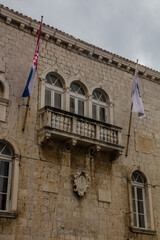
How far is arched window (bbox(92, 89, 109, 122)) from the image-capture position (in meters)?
17.5

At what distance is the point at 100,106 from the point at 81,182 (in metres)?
4.17

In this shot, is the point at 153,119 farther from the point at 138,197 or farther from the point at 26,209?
the point at 26,209

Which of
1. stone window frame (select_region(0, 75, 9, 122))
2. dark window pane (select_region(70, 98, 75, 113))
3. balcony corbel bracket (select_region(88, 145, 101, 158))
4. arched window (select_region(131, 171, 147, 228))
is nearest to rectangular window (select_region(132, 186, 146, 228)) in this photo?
arched window (select_region(131, 171, 147, 228))

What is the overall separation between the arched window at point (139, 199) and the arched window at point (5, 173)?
600 centimetres

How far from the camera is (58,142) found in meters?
15.4

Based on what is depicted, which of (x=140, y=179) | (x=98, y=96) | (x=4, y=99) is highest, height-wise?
(x=98, y=96)

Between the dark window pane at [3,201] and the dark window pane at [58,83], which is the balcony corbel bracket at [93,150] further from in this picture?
the dark window pane at [3,201]

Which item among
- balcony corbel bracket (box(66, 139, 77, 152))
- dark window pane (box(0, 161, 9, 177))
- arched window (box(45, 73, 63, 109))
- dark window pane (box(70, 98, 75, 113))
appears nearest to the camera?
dark window pane (box(0, 161, 9, 177))

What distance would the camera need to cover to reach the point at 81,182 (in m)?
15.3

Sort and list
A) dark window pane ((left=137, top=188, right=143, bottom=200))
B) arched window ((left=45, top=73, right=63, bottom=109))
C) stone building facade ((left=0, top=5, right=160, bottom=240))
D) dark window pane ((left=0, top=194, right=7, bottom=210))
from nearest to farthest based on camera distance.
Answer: dark window pane ((left=0, top=194, right=7, bottom=210))
stone building facade ((left=0, top=5, right=160, bottom=240))
arched window ((left=45, top=73, right=63, bottom=109))
dark window pane ((left=137, top=188, right=143, bottom=200))

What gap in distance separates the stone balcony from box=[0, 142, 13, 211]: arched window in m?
1.40

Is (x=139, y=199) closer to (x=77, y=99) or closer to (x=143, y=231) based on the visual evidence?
(x=143, y=231)

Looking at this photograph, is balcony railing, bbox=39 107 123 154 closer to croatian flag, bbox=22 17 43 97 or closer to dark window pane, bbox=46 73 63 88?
Answer: croatian flag, bbox=22 17 43 97

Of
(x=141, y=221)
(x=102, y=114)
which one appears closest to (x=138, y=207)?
(x=141, y=221)
